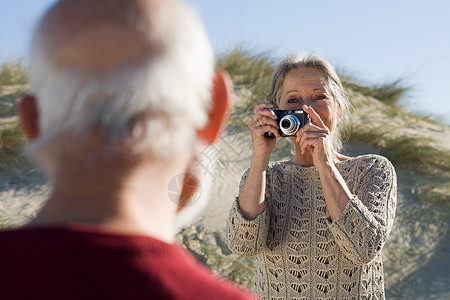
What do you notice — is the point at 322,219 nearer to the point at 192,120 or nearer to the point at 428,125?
the point at 192,120

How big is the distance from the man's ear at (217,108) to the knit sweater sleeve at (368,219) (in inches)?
63.2

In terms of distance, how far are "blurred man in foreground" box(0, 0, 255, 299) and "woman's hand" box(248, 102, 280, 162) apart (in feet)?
5.91

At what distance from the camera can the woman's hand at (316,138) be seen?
104 inches

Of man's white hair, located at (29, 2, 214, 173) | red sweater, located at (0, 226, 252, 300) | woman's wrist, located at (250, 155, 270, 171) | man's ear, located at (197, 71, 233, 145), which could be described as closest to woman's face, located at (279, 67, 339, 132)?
woman's wrist, located at (250, 155, 270, 171)

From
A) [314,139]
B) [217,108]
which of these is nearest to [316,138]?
[314,139]

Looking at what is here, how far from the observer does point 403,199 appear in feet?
23.5

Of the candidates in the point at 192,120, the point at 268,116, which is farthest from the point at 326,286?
the point at 192,120

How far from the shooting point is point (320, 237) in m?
2.68

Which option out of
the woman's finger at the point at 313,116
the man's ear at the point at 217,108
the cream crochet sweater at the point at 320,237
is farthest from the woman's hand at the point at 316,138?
the man's ear at the point at 217,108

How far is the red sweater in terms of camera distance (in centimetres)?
77

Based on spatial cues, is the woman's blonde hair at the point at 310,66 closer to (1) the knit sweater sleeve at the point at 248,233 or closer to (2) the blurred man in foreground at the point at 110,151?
(1) the knit sweater sleeve at the point at 248,233

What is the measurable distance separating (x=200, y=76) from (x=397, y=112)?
8.15m

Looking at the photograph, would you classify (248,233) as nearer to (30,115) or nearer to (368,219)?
(368,219)

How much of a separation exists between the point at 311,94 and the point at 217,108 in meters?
1.96
